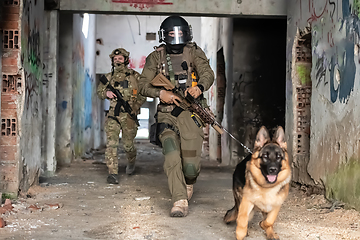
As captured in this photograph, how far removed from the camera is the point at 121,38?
516 inches

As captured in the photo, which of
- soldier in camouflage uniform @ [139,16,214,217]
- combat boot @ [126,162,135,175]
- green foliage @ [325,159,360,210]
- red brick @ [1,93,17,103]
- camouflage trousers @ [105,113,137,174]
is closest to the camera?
green foliage @ [325,159,360,210]

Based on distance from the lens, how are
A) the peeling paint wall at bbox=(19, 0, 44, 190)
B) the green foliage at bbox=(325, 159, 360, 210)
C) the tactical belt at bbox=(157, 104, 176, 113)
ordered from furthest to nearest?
the peeling paint wall at bbox=(19, 0, 44, 190) < the tactical belt at bbox=(157, 104, 176, 113) < the green foliage at bbox=(325, 159, 360, 210)

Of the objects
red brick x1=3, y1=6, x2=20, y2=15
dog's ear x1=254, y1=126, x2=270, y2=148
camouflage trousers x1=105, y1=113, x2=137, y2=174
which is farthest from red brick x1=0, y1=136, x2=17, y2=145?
dog's ear x1=254, y1=126, x2=270, y2=148

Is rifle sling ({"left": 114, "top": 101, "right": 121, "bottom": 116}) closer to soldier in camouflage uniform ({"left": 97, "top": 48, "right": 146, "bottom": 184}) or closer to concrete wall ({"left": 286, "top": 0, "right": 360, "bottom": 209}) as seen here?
soldier in camouflage uniform ({"left": 97, "top": 48, "right": 146, "bottom": 184})

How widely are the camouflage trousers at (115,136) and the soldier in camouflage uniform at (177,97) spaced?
73.1 inches

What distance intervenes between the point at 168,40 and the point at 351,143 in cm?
204

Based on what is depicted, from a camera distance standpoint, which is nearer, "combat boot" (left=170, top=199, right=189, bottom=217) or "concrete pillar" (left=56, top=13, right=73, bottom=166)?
"combat boot" (left=170, top=199, right=189, bottom=217)

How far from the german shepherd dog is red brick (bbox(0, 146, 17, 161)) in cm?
261

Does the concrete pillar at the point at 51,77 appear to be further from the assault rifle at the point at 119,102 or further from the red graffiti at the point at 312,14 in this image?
the red graffiti at the point at 312,14

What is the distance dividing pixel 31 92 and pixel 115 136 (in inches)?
59.2

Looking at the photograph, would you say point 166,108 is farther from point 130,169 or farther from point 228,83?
point 228,83

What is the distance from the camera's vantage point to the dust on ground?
3189mm

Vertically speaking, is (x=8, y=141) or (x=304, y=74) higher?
(x=304, y=74)

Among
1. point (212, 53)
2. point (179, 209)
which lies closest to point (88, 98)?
point (212, 53)
